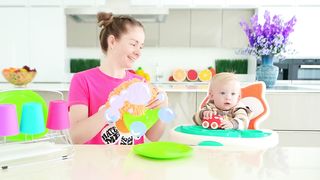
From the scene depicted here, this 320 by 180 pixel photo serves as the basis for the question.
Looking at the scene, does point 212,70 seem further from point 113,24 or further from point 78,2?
point 113,24

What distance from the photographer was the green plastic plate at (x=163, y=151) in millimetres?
899

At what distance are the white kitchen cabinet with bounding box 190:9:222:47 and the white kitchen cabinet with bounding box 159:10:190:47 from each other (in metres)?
0.08

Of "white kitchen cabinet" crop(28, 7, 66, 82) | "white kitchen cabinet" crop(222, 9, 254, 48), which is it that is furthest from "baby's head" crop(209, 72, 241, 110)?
"white kitchen cabinet" crop(28, 7, 66, 82)

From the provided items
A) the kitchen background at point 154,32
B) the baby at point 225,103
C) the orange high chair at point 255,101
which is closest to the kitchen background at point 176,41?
the kitchen background at point 154,32

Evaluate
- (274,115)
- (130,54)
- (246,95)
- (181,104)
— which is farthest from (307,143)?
(130,54)

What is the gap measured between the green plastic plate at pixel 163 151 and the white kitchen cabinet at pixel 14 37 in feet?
9.46

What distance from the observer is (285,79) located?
3.52 m

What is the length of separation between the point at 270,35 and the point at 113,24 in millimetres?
1791

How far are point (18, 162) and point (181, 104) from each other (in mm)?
2058

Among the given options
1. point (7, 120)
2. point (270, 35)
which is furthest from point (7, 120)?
point (270, 35)

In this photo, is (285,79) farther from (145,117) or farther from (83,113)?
(145,117)

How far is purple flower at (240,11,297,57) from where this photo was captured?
2658mm

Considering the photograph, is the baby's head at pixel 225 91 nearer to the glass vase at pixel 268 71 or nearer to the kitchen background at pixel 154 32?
the glass vase at pixel 268 71

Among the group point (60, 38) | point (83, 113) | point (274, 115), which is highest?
point (60, 38)
